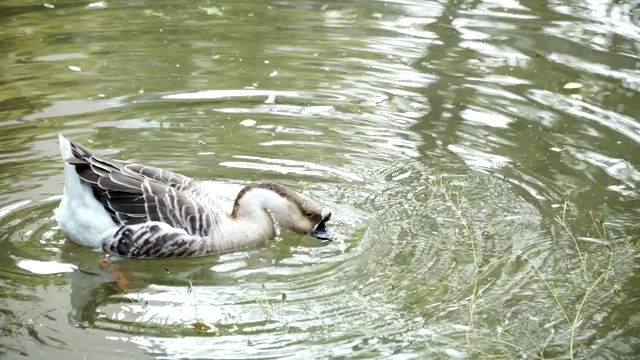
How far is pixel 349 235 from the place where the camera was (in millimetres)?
8234

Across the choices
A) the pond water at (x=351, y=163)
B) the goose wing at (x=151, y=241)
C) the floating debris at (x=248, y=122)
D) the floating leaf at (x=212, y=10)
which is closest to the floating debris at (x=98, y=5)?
the pond water at (x=351, y=163)

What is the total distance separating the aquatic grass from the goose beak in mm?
1022

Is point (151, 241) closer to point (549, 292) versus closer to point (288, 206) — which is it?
point (288, 206)

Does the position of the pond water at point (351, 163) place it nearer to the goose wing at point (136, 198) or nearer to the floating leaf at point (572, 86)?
the floating leaf at point (572, 86)

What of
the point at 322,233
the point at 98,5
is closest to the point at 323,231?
the point at 322,233

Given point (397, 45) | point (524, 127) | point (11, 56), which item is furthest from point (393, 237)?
point (11, 56)

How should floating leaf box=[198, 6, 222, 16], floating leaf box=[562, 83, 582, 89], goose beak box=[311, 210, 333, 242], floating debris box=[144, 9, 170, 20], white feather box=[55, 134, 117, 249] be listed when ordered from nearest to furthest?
white feather box=[55, 134, 117, 249]
goose beak box=[311, 210, 333, 242]
floating leaf box=[562, 83, 582, 89]
floating debris box=[144, 9, 170, 20]
floating leaf box=[198, 6, 222, 16]

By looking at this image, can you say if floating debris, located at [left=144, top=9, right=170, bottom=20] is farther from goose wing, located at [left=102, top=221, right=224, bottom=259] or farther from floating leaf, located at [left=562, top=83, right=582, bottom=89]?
goose wing, located at [left=102, top=221, right=224, bottom=259]

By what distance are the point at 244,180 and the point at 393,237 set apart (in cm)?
178

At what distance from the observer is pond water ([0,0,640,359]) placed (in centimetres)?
686

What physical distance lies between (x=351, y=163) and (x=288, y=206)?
1.51 metres

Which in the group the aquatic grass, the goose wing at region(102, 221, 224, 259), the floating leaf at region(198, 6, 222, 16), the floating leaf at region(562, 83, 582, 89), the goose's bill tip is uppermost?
the floating leaf at region(198, 6, 222, 16)

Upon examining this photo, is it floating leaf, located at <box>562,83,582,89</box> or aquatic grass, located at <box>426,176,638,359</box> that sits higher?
floating leaf, located at <box>562,83,582,89</box>

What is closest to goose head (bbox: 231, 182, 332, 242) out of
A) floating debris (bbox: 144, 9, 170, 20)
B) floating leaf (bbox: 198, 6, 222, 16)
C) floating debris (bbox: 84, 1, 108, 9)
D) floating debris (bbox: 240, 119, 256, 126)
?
floating debris (bbox: 240, 119, 256, 126)
